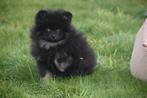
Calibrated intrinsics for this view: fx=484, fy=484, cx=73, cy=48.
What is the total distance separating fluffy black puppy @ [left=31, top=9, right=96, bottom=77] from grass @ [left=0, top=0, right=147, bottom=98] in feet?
0.59

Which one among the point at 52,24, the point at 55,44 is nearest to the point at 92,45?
the point at 55,44

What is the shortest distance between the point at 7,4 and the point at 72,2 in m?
1.65

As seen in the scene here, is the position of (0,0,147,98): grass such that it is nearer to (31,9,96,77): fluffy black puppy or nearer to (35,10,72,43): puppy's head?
(31,9,96,77): fluffy black puppy

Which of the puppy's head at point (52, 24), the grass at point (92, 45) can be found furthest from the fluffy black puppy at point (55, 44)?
the grass at point (92, 45)

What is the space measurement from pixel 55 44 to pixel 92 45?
176 centimetres

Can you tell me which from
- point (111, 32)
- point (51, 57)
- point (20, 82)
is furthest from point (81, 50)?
point (111, 32)

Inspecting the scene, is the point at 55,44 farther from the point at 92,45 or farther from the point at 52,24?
the point at 92,45

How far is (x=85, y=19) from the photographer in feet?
31.3

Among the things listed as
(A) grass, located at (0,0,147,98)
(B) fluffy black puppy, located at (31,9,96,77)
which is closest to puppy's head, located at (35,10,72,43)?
(B) fluffy black puppy, located at (31,9,96,77)

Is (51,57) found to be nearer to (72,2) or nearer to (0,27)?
(0,27)

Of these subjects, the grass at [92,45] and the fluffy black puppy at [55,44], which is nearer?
the grass at [92,45]

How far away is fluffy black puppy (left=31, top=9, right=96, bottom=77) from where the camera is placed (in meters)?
5.82

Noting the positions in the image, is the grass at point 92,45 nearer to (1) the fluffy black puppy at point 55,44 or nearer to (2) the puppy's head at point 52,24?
(1) the fluffy black puppy at point 55,44

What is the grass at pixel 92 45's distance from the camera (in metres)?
5.59
